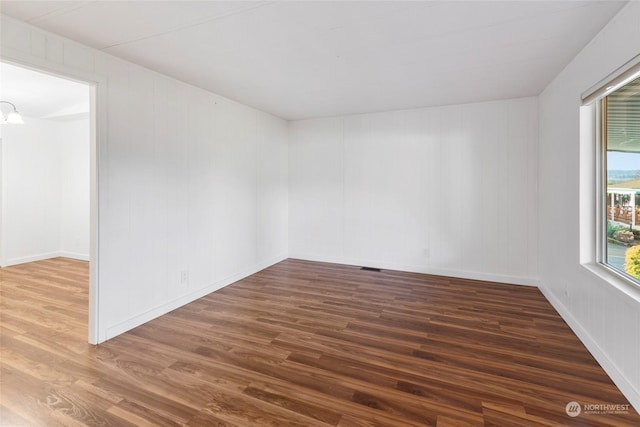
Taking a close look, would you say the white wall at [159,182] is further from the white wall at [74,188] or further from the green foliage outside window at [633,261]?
the green foliage outside window at [633,261]

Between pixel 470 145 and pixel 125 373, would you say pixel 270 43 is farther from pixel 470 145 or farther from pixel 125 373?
pixel 470 145

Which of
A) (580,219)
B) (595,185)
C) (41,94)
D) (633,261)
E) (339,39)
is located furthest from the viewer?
(41,94)

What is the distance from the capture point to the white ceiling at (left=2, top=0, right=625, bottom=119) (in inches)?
76.7

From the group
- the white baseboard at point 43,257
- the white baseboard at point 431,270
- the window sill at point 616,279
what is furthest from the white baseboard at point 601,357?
the white baseboard at point 43,257

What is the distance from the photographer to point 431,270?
4562mm

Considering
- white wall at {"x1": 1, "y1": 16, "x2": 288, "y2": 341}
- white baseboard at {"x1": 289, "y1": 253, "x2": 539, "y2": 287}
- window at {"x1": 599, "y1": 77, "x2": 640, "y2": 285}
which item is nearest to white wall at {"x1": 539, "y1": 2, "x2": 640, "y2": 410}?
window at {"x1": 599, "y1": 77, "x2": 640, "y2": 285}

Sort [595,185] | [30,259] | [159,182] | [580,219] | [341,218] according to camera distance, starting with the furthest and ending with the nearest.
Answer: [30,259], [341,218], [159,182], [580,219], [595,185]

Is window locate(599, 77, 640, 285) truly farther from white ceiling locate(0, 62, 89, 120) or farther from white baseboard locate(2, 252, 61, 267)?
white baseboard locate(2, 252, 61, 267)

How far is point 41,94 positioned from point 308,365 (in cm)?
509

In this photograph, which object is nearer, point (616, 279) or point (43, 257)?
point (616, 279)

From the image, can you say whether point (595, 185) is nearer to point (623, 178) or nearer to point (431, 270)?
point (623, 178)

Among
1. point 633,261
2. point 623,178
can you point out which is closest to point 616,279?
point 633,261

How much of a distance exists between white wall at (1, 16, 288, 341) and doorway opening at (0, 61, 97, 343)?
199 centimetres

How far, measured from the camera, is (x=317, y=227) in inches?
211
